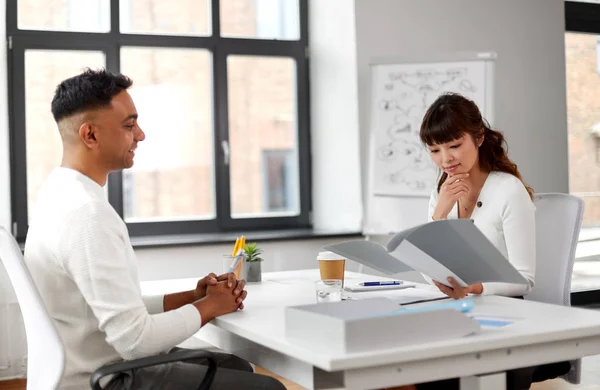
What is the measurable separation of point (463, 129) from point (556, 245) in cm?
48

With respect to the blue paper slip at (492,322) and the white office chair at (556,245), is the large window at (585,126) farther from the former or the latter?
the blue paper slip at (492,322)

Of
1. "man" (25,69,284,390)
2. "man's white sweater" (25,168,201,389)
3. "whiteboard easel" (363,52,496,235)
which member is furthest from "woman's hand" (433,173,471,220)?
"whiteboard easel" (363,52,496,235)

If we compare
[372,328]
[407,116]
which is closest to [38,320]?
[372,328]

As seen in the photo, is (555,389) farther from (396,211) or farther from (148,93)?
(148,93)

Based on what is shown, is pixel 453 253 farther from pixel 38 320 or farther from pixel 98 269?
pixel 38 320

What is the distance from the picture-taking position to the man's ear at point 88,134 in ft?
6.37

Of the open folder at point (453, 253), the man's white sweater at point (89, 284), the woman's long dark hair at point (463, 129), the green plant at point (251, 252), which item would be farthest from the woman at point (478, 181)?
the man's white sweater at point (89, 284)

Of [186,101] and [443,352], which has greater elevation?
[186,101]

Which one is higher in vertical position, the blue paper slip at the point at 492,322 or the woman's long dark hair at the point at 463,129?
the woman's long dark hair at the point at 463,129

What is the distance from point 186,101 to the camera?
4805 millimetres

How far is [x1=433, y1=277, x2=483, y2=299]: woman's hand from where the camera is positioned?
80.8 inches

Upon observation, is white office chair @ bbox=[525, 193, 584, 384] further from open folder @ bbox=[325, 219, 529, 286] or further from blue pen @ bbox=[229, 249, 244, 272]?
blue pen @ bbox=[229, 249, 244, 272]

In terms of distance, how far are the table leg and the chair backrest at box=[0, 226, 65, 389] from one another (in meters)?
0.86

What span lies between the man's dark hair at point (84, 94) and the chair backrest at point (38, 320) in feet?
1.27
